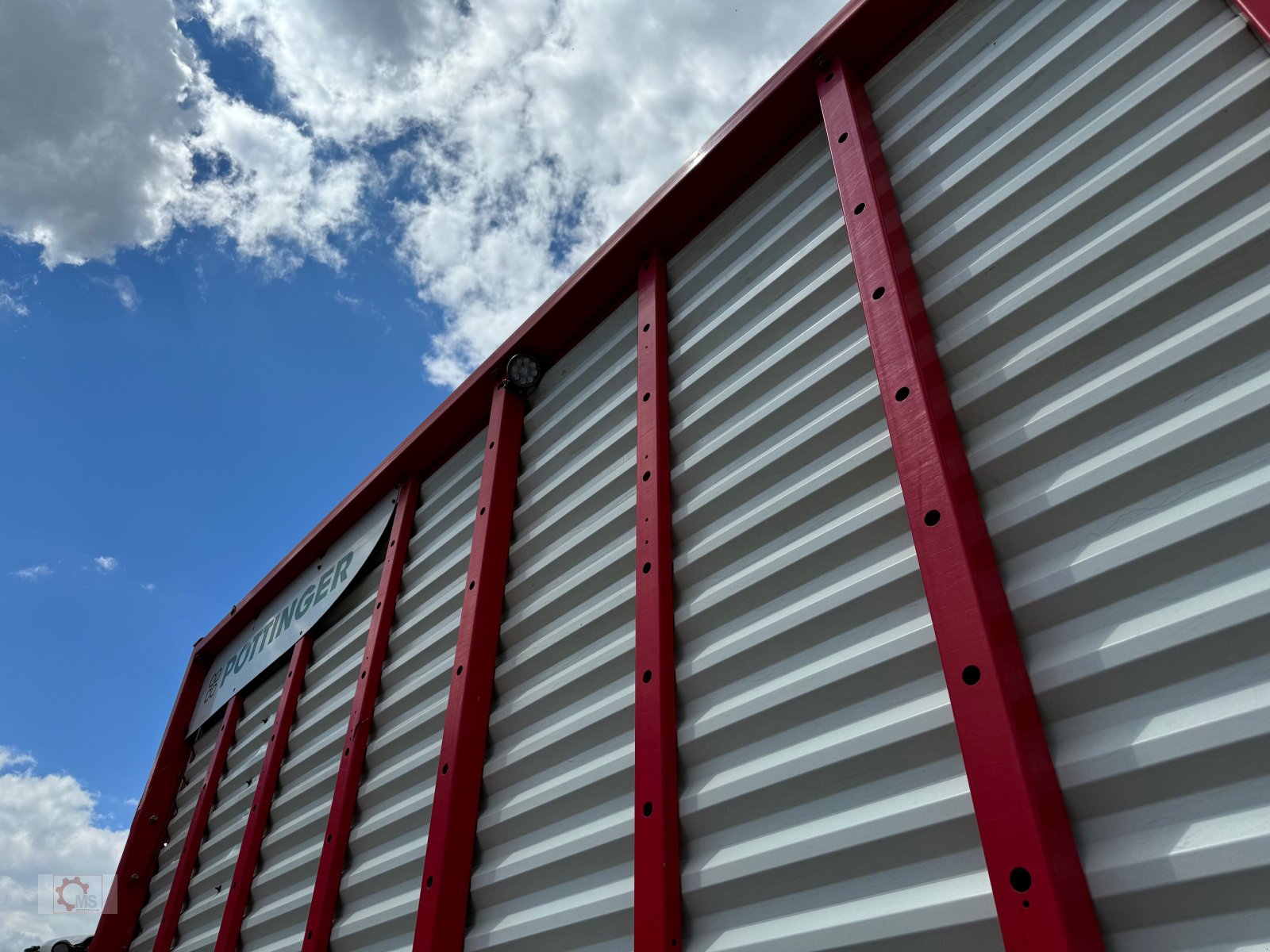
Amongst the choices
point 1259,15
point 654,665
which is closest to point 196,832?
point 654,665

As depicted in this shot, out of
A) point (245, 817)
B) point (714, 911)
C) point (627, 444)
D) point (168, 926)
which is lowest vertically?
point (714, 911)

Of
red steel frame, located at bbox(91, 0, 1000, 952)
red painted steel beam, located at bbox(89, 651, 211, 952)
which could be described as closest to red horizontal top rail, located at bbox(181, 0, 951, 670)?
red steel frame, located at bbox(91, 0, 1000, 952)

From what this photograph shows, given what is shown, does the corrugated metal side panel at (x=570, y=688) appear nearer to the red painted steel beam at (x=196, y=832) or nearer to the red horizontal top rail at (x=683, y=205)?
the red horizontal top rail at (x=683, y=205)

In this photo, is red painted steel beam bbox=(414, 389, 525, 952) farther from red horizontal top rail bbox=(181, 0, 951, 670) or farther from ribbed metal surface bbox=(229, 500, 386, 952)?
ribbed metal surface bbox=(229, 500, 386, 952)

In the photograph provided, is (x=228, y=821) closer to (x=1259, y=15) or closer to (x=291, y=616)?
(x=291, y=616)

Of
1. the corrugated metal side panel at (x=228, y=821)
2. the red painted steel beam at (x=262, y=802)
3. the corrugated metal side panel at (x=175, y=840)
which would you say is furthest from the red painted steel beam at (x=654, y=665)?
the corrugated metal side panel at (x=175, y=840)

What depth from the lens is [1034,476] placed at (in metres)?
1.89

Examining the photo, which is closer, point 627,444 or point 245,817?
point 627,444

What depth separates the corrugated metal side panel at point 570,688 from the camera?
8.00ft

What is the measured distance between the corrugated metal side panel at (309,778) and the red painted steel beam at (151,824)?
1879 millimetres

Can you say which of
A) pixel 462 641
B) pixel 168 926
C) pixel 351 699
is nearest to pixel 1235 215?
pixel 462 641

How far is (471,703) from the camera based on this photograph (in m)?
3.06

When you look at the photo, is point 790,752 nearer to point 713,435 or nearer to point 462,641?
point 713,435

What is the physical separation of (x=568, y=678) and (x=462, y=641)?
0.58 metres
